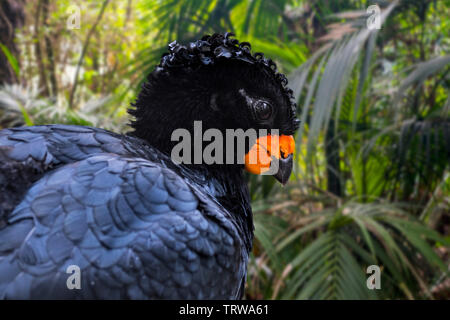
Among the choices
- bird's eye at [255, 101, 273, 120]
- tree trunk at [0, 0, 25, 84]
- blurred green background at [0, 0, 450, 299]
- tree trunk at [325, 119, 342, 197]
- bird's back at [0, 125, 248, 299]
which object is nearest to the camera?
bird's back at [0, 125, 248, 299]

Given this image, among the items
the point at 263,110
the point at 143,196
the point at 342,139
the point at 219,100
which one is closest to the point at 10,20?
the point at 342,139

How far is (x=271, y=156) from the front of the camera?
136cm

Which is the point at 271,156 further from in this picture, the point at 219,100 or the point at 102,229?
the point at 102,229

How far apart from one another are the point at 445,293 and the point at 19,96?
3.59 meters

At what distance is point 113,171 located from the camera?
104 centimetres

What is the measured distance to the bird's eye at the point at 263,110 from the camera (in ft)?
4.27

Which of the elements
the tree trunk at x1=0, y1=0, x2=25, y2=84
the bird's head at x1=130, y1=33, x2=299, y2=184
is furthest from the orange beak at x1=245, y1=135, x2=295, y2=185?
the tree trunk at x1=0, y1=0, x2=25, y2=84

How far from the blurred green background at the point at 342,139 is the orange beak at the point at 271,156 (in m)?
1.28

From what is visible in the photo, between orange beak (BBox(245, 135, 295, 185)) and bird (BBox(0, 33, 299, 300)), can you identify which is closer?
bird (BBox(0, 33, 299, 300))

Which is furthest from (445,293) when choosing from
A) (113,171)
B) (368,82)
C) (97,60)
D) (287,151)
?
(97,60)

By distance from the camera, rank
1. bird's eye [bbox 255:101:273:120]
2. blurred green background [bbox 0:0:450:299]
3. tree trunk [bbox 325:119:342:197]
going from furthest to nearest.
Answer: tree trunk [bbox 325:119:342:197] < blurred green background [bbox 0:0:450:299] < bird's eye [bbox 255:101:273:120]

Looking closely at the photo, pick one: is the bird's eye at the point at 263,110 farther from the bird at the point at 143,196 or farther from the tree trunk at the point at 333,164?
the tree trunk at the point at 333,164

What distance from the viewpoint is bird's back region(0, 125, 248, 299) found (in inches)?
35.2

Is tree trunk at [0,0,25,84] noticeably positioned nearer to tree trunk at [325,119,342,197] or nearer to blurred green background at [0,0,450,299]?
blurred green background at [0,0,450,299]
